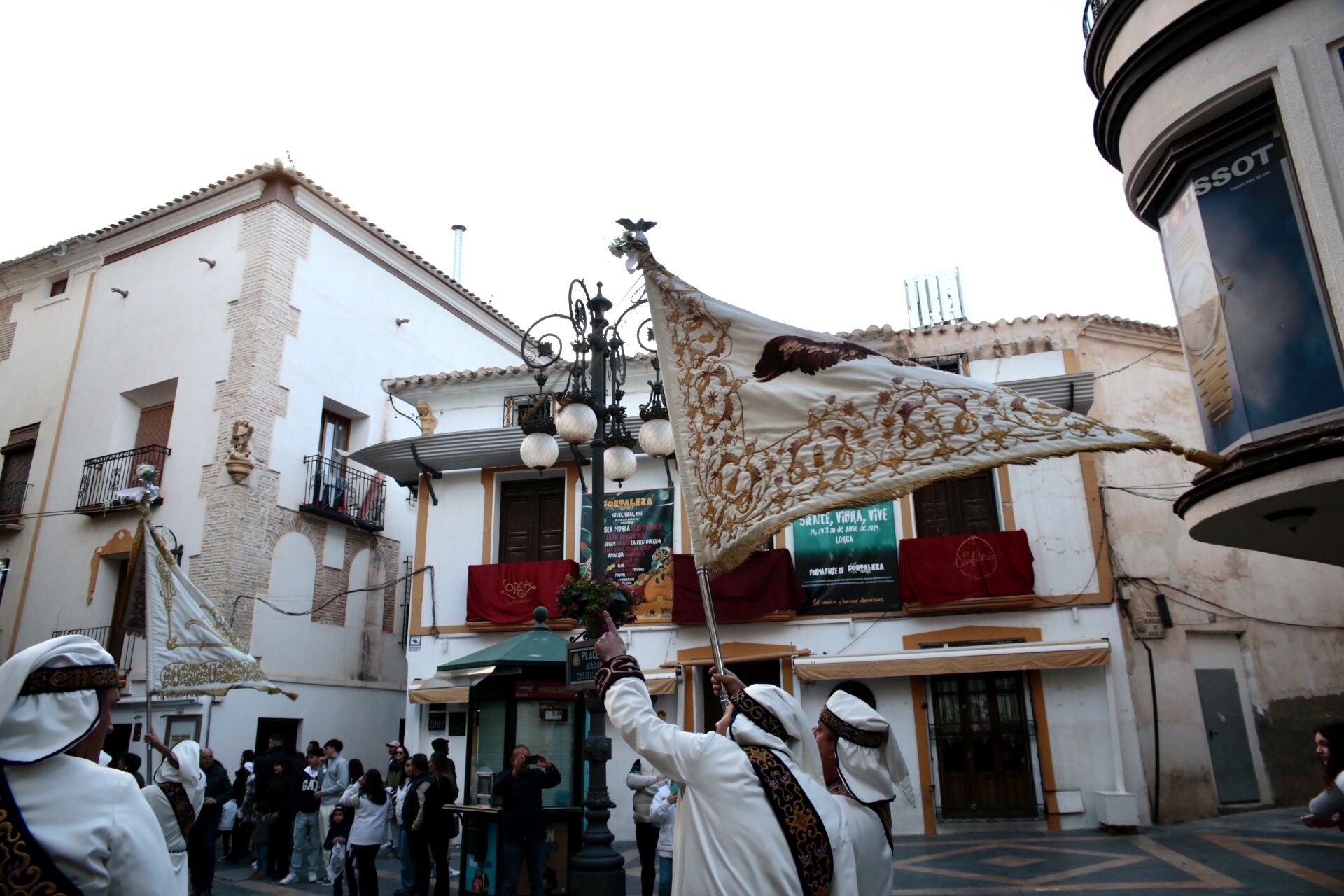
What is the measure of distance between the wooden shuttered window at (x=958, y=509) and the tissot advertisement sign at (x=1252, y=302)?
6742 millimetres

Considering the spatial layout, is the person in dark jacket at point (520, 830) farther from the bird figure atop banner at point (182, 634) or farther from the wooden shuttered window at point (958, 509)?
the wooden shuttered window at point (958, 509)

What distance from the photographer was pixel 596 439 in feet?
26.6

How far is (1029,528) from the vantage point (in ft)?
45.9

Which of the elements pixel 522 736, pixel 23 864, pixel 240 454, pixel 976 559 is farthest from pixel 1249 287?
pixel 240 454

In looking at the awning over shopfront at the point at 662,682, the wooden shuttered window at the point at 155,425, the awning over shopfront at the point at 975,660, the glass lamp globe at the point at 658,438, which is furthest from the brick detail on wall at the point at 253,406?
the glass lamp globe at the point at 658,438

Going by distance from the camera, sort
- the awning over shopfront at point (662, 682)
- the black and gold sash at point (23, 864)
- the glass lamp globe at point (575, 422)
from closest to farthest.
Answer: the black and gold sash at point (23, 864)
the glass lamp globe at point (575, 422)
the awning over shopfront at point (662, 682)

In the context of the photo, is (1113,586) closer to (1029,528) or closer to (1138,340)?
(1029,528)

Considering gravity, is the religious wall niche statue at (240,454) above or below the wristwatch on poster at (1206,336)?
above

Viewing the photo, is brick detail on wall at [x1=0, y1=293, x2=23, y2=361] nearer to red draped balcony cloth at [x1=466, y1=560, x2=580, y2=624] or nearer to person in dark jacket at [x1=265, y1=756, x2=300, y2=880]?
red draped balcony cloth at [x1=466, y1=560, x2=580, y2=624]

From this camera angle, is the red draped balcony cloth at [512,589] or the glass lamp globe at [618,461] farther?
the red draped balcony cloth at [512,589]

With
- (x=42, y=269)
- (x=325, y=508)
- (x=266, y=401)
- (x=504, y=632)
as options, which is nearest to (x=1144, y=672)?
(x=504, y=632)

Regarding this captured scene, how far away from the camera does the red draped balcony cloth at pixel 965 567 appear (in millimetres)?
13492

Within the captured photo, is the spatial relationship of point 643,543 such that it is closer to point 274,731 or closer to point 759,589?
point 759,589

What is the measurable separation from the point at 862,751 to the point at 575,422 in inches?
162
